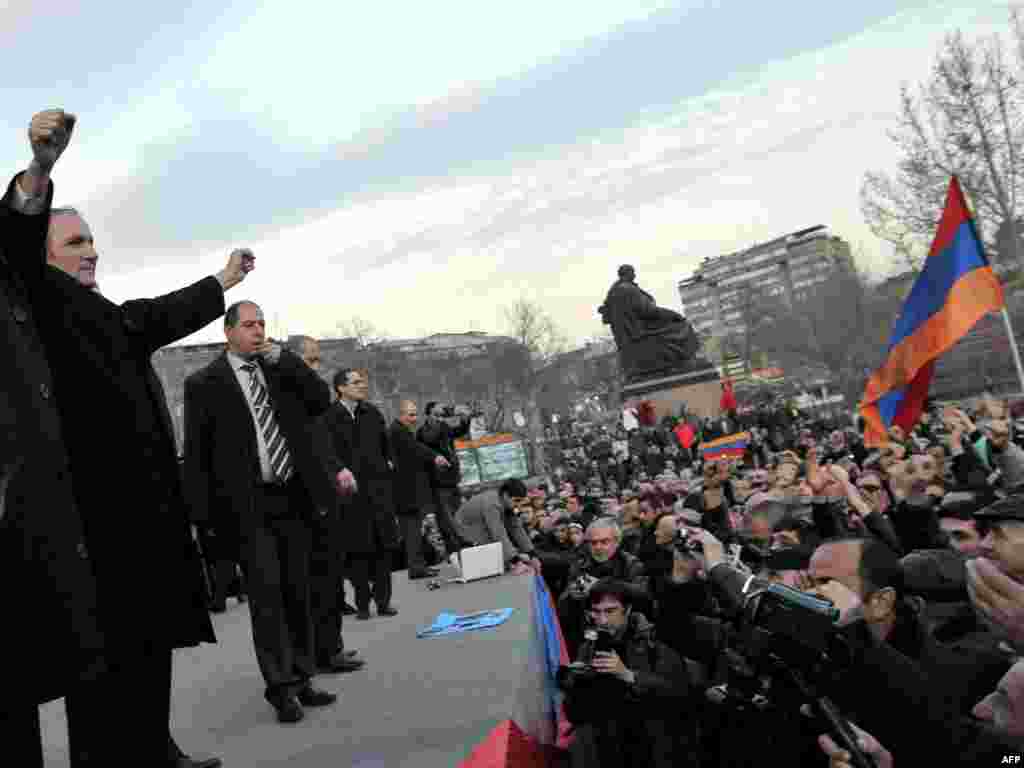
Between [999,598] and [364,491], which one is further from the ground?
[364,491]

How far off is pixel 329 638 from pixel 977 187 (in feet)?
94.4

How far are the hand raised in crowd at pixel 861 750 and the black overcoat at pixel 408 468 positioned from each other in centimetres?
725

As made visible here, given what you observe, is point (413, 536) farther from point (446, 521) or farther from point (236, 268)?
point (236, 268)

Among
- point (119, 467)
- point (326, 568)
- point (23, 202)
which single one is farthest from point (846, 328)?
point (23, 202)

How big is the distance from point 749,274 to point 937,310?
177586 mm

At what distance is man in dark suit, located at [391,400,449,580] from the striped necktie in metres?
4.94

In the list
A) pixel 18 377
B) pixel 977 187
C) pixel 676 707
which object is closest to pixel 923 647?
pixel 676 707

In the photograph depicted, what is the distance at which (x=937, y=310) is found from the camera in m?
10.4

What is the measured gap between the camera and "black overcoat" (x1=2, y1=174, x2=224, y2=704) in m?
2.31

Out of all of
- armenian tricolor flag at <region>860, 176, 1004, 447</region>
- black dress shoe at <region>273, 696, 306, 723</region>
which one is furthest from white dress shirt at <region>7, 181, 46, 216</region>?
armenian tricolor flag at <region>860, 176, 1004, 447</region>

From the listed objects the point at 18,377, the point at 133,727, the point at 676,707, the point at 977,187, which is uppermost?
the point at 977,187

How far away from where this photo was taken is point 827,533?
6.35 metres

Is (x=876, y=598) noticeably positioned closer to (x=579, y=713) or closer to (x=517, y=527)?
(x=579, y=713)

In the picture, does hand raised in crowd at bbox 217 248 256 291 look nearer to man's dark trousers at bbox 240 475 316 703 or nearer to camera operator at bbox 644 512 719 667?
man's dark trousers at bbox 240 475 316 703
